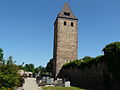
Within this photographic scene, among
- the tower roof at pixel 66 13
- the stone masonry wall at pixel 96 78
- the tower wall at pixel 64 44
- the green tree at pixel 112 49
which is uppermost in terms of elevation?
the tower roof at pixel 66 13

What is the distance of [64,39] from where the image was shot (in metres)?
39.1

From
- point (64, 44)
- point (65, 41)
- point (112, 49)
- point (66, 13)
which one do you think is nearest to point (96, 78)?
point (112, 49)

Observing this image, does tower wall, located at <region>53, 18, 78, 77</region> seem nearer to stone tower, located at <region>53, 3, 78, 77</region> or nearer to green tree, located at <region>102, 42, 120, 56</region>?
stone tower, located at <region>53, 3, 78, 77</region>

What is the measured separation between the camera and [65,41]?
39094 millimetres

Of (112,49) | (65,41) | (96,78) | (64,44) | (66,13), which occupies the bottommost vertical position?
(96,78)

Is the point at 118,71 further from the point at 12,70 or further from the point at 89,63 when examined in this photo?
the point at 12,70

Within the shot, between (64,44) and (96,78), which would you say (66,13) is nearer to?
(64,44)

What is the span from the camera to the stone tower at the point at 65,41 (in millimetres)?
38312

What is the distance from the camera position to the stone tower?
126 feet

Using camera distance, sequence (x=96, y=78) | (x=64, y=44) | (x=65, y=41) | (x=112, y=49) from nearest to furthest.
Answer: (x=112, y=49)
(x=96, y=78)
(x=64, y=44)
(x=65, y=41)

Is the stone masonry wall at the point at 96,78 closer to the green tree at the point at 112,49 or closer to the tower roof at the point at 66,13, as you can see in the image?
the green tree at the point at 112,49

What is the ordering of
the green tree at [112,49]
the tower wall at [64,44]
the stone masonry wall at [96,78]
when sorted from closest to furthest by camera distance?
the green tree at [112,49]
the stone masonry wall at [96,78]
the tower wall at [64,44]

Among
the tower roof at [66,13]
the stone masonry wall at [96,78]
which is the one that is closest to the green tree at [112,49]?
A: the stone masonry wall at [96,78]

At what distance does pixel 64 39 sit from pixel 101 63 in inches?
851
